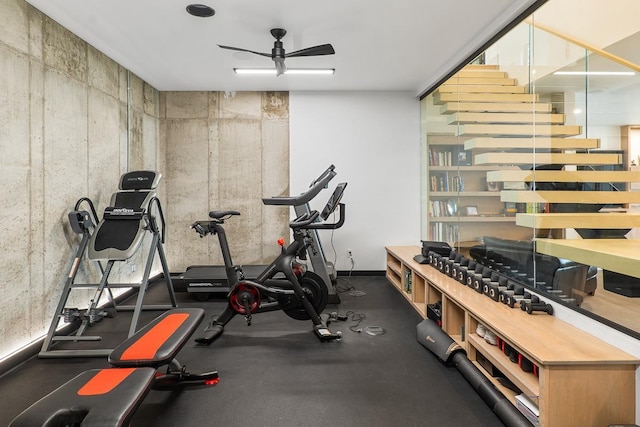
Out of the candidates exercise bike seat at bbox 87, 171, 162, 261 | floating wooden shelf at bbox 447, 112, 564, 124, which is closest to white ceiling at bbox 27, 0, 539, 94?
floating wooden shelf at bbox 447, 112, 564, 124

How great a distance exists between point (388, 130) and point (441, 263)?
269 centimetres

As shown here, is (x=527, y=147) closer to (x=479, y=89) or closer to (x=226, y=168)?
(x=479, y=89)

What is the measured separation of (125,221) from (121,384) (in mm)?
2207

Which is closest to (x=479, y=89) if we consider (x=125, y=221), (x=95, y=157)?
(x=125, y=221)

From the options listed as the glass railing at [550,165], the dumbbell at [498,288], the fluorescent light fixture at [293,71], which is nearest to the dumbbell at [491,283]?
the dumbbell at [498,288]

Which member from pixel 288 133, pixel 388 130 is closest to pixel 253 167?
pixel 288 133

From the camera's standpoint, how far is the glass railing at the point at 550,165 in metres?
2.02

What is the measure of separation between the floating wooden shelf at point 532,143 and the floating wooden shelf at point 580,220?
46cm

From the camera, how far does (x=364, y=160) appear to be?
5656 mm

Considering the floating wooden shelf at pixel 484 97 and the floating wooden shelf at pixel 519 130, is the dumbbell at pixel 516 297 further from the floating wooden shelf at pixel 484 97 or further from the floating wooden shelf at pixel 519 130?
the floating wooden shelf at pixel 484 97

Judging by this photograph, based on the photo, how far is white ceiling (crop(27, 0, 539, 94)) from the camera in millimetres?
3033

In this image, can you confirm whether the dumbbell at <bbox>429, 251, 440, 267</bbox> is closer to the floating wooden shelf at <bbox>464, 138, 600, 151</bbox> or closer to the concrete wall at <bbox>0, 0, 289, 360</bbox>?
the floating wooden shelf at <bbox>464, 138, 600, 151</bbox>

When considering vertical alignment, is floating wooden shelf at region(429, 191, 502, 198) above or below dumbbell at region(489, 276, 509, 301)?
above

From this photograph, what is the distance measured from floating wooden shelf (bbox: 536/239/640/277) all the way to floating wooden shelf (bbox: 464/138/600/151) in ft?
2.08
